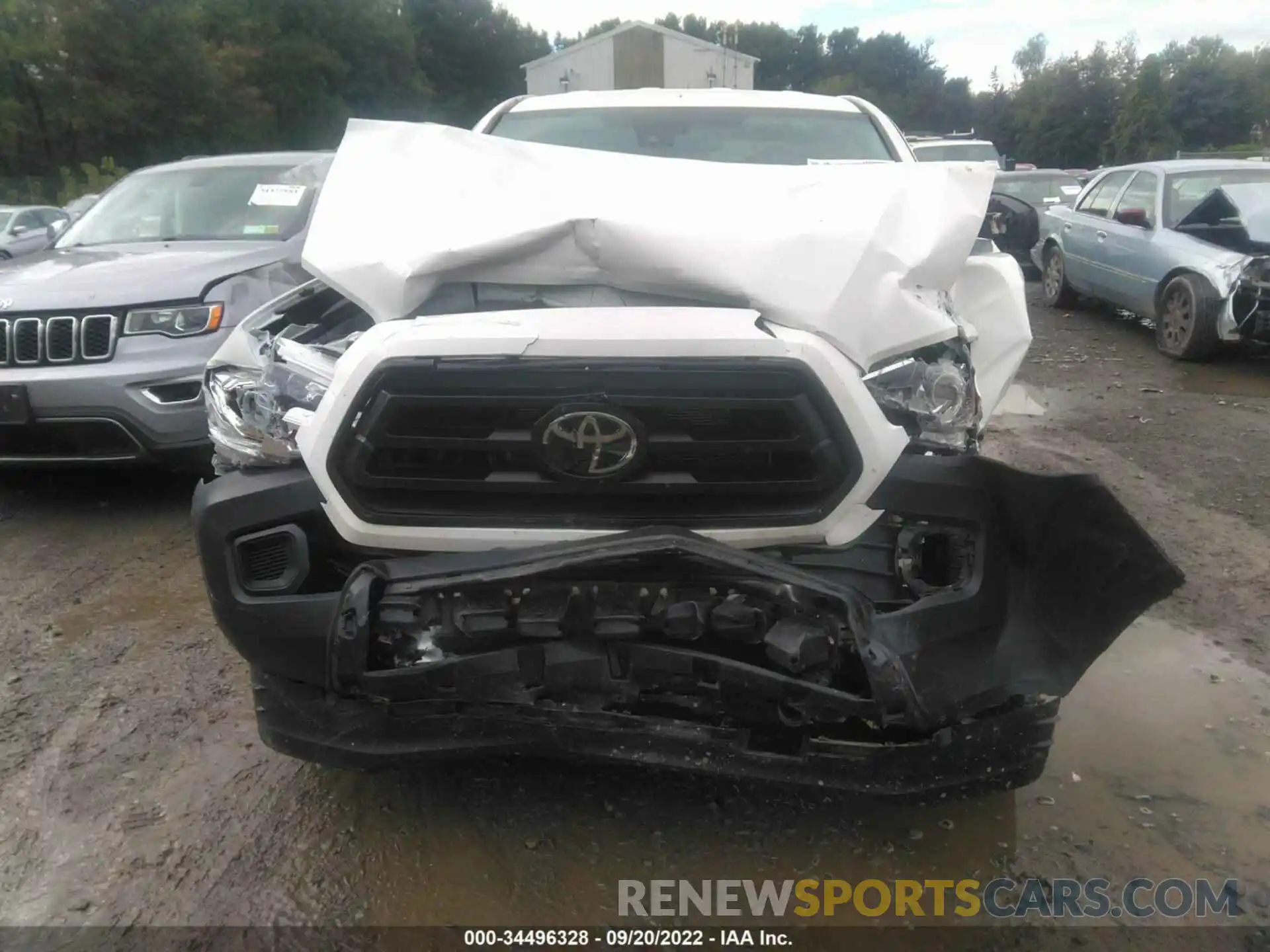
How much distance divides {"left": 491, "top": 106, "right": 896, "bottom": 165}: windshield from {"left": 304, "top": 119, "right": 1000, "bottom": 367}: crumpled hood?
1169 mm

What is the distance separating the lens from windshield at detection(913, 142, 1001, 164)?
644 inches

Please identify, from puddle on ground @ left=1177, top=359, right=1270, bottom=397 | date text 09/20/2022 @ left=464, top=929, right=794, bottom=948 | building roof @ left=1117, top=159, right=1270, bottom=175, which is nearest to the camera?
date text 09/20/2022 @ left=464, top=929, right=794, bottom=948

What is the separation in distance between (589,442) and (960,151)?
1758 cm

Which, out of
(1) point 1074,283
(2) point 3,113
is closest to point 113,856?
(1) point 1074,283

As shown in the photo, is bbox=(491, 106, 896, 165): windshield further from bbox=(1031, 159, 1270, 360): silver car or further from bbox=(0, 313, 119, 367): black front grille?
bbox=(1031, 159, 1270, 360): silver car

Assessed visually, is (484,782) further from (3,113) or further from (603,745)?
(3,113)

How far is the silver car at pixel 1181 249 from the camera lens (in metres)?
7.68

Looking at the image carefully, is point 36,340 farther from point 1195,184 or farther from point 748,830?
point 1195,184

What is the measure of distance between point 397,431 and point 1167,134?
51630mm

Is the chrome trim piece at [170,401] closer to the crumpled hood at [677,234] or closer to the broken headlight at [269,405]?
the crumpled hood at [677,234]

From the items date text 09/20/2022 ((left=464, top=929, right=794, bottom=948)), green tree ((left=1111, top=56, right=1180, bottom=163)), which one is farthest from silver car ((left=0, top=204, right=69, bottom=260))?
green tree ((left=1111, top=56, right=1180, bottom=163))

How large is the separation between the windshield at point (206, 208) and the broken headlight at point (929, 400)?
406 centimetres

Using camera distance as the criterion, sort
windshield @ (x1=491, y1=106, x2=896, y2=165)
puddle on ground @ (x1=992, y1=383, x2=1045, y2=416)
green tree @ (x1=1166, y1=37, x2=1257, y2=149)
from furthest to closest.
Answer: green tree @ (x1=1166, y1=37, x2=1257, y2=149) → puddle on ground @ (x1=992, y1=383, x2=1045, y2=416) → windshield @ (x1=491, y1=106, x2=896, y2=165)

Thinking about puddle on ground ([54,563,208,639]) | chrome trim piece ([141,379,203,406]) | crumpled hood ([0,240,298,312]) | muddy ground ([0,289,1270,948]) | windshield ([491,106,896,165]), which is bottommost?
puddle on ground ([54,563,208,639])
